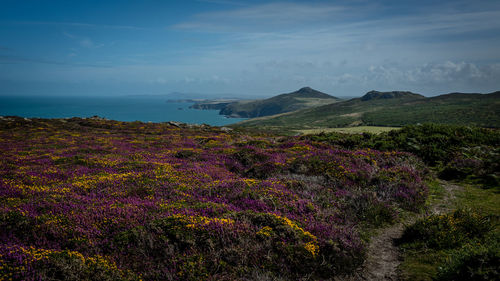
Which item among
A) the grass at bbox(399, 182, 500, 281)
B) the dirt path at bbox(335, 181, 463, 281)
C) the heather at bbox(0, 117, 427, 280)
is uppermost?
the heather at bbox(0, 117, 427, 280)

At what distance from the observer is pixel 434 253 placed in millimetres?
7027

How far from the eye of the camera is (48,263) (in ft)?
17.7

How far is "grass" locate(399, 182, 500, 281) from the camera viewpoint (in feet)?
20.5

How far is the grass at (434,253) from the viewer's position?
6.24 m

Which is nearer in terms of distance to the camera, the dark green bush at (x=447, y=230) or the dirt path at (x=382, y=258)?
the dirt path at (x=382, y=258)

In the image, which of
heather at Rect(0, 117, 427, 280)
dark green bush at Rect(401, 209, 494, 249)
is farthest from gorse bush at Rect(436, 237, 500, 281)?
heather at Rect(0, 117, 427, 280)

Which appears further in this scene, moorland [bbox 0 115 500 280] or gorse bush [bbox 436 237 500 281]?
moorland [bbox 0 115 500 280]

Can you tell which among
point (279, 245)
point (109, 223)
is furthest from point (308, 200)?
point (109, 223)

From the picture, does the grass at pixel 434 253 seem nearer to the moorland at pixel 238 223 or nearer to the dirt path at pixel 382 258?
the moorland at pixel 238 223

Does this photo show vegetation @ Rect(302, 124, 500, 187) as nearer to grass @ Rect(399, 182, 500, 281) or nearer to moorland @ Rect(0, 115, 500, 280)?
moorland @ Rect(0, 115, 500, 280)

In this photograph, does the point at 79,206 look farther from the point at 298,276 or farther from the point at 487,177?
the point at 487,177

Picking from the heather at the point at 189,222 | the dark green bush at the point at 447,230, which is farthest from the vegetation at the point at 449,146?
the dark green bush at the point at 447,230

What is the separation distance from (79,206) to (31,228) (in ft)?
4.37

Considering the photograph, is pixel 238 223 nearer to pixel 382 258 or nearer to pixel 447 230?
pixel 382 258
